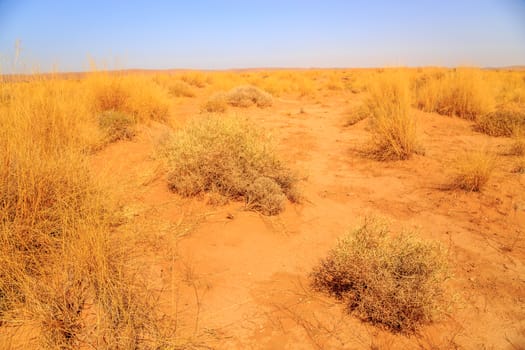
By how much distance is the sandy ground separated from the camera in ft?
6.46

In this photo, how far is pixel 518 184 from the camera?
391 cm

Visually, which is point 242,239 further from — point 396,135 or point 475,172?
point 396,135

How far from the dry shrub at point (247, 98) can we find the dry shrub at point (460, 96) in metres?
4.57

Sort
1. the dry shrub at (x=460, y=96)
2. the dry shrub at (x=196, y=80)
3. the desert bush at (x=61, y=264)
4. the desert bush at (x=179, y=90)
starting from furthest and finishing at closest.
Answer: the dry shrub at (x=196, y=80)
the desert bush at (x=179, y=90)
the dry shrub at (x=460, y=96)
the desert bush at (x=61, y=264)

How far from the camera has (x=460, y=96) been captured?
7.75 metres

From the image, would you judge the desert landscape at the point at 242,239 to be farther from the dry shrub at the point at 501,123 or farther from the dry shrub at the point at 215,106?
the dry shrub at the point at 215,106

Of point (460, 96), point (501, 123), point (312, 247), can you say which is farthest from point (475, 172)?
point (460, 96)

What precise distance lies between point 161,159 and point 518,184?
445 centimetres

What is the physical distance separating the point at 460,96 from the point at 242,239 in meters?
7.35

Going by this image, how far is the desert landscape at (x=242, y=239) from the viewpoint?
74.6 inches

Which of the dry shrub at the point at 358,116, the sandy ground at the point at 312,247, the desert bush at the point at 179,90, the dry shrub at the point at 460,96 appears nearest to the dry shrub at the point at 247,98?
the desert bush at the point at 179,90

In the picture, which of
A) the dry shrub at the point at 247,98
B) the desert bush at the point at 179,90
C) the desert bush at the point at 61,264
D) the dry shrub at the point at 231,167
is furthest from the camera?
the desert bush at the point at 179,90

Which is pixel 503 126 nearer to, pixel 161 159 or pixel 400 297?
pixel 400 297

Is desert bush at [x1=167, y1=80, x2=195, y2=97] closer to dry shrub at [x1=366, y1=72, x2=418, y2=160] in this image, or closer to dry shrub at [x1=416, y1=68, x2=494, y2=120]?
dry shrub at [x1=416, y1=68, x2=494, y2=120]
